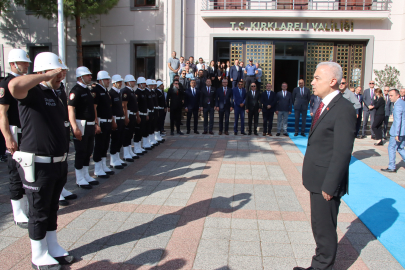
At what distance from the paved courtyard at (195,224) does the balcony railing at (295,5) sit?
503 inches

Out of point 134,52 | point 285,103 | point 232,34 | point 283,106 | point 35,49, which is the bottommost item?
point 283,106

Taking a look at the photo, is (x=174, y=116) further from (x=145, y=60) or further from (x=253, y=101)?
(x=145, y=60)

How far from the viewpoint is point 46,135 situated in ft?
10.7

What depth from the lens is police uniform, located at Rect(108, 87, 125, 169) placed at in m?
7.46

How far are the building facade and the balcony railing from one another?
51mm

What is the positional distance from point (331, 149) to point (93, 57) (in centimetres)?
1809

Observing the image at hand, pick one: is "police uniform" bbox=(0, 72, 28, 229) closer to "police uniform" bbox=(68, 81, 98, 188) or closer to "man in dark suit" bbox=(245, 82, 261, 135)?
"police uniform" bbox=(68, 81, 98, 188)

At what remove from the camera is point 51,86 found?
11.1ft

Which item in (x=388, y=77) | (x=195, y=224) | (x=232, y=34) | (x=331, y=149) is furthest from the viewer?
(x=232, y=34)

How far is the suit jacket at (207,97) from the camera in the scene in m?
13.2

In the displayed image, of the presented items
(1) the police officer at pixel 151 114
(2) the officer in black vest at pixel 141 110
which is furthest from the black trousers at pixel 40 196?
(1) the police officer at pixel 151 114

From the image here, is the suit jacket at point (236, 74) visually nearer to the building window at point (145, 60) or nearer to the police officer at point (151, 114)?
the building window at point (145, 60)

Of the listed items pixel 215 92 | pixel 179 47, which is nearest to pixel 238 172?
pixel 215 92

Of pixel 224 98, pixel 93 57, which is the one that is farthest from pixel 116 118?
pixel 93 57
